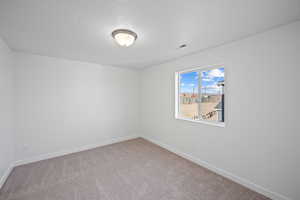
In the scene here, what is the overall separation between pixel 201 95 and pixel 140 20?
200 cm

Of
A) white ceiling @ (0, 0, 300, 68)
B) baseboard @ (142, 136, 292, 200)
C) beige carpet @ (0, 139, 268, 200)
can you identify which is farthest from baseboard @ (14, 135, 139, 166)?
white ceiling @ (0, 0, 300, 68)

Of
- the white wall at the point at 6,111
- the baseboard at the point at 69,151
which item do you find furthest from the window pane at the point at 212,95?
the white wall at the point at 6,111

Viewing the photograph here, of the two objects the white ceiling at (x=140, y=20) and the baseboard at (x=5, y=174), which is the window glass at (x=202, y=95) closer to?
the white ceiling at (x=140, y=20)

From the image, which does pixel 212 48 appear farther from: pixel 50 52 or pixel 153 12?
pixel 50 52

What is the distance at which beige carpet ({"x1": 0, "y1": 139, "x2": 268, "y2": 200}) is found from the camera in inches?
69.6

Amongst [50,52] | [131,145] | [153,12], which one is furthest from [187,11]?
[131,145]

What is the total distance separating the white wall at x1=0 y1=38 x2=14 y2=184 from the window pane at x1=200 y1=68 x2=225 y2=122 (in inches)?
146

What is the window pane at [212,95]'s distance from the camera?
7.93 feet

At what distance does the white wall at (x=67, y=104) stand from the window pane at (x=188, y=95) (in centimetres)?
185

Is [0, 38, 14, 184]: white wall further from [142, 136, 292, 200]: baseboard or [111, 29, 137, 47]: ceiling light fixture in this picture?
[142, 136, 292, 200]: baseboard

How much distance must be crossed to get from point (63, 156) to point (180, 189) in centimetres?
282

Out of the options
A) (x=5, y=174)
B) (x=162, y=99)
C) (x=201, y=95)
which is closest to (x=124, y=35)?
(x=201, y=95)

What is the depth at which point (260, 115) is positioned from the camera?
5.93 feet

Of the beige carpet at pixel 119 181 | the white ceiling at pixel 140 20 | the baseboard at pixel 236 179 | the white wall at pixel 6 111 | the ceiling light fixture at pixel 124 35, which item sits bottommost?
the beige carpet at pixel 119 181
